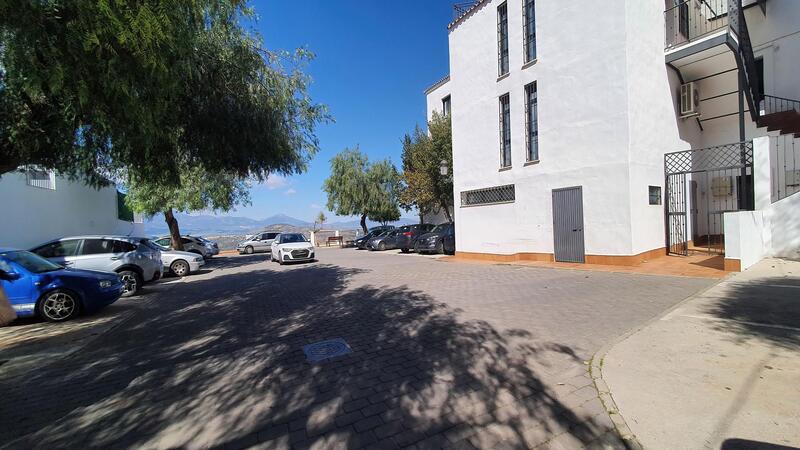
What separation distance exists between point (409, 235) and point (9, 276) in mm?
17801

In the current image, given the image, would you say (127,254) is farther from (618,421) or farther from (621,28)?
(621,28)

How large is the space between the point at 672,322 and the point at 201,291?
10.9 m

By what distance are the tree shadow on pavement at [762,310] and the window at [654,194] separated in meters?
4.24

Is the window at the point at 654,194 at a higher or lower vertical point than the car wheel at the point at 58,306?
higher

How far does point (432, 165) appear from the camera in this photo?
71.8 feet

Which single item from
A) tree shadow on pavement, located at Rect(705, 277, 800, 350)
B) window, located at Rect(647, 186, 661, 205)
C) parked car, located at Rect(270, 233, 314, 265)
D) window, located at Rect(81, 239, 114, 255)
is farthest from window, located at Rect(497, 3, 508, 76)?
window, located at Rect(81, 239, 114, 255)

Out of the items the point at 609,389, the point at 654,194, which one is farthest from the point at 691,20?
the point at 609,389

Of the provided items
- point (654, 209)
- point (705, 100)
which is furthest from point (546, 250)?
point (705, 100)

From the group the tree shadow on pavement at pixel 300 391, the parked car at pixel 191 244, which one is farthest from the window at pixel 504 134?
the parked car at pixel 191 244

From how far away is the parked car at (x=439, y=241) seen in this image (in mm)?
18297

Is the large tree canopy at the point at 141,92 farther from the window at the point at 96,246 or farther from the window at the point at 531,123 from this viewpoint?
the window at the point at 531,123

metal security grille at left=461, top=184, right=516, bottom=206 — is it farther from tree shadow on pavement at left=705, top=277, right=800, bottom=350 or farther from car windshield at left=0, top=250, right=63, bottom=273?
car windshield at left=0, top=250, right=63, bottom=273

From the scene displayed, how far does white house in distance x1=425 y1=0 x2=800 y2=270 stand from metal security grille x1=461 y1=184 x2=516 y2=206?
0.19 feet

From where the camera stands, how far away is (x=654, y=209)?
11.3 meters
